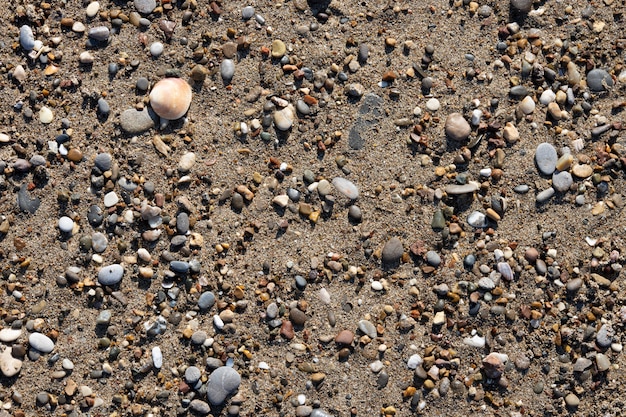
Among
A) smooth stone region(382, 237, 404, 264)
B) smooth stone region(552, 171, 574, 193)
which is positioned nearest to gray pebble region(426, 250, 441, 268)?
smooth stone region(382, 237, 404, 264)

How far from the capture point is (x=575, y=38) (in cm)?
293

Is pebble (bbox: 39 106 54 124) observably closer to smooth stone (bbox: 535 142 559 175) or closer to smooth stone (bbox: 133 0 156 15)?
smooth stone (bbox: 133 0 156 15)

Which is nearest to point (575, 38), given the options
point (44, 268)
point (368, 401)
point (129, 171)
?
point (368, 401)

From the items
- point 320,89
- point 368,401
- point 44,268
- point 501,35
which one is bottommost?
point 368,401

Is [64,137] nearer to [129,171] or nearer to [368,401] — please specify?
[129,171]

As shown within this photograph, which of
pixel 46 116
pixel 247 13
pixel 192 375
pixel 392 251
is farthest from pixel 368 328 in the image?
pixel 46 116

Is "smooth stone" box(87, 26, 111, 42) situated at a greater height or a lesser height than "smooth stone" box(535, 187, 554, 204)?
greater

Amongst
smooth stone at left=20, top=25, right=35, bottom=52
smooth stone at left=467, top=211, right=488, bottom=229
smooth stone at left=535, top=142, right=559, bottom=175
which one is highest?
smooth stone at left=20, top=25, right=35, bottom=52

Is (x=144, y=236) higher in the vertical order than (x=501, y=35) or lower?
lower

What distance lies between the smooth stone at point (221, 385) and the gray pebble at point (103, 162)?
108 cm

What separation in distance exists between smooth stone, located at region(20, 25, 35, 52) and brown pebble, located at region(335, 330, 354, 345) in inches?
78.7

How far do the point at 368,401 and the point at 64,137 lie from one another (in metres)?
1.90

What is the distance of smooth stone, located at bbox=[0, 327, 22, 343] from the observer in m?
2.73

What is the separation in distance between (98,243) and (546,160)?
7.11 feet
